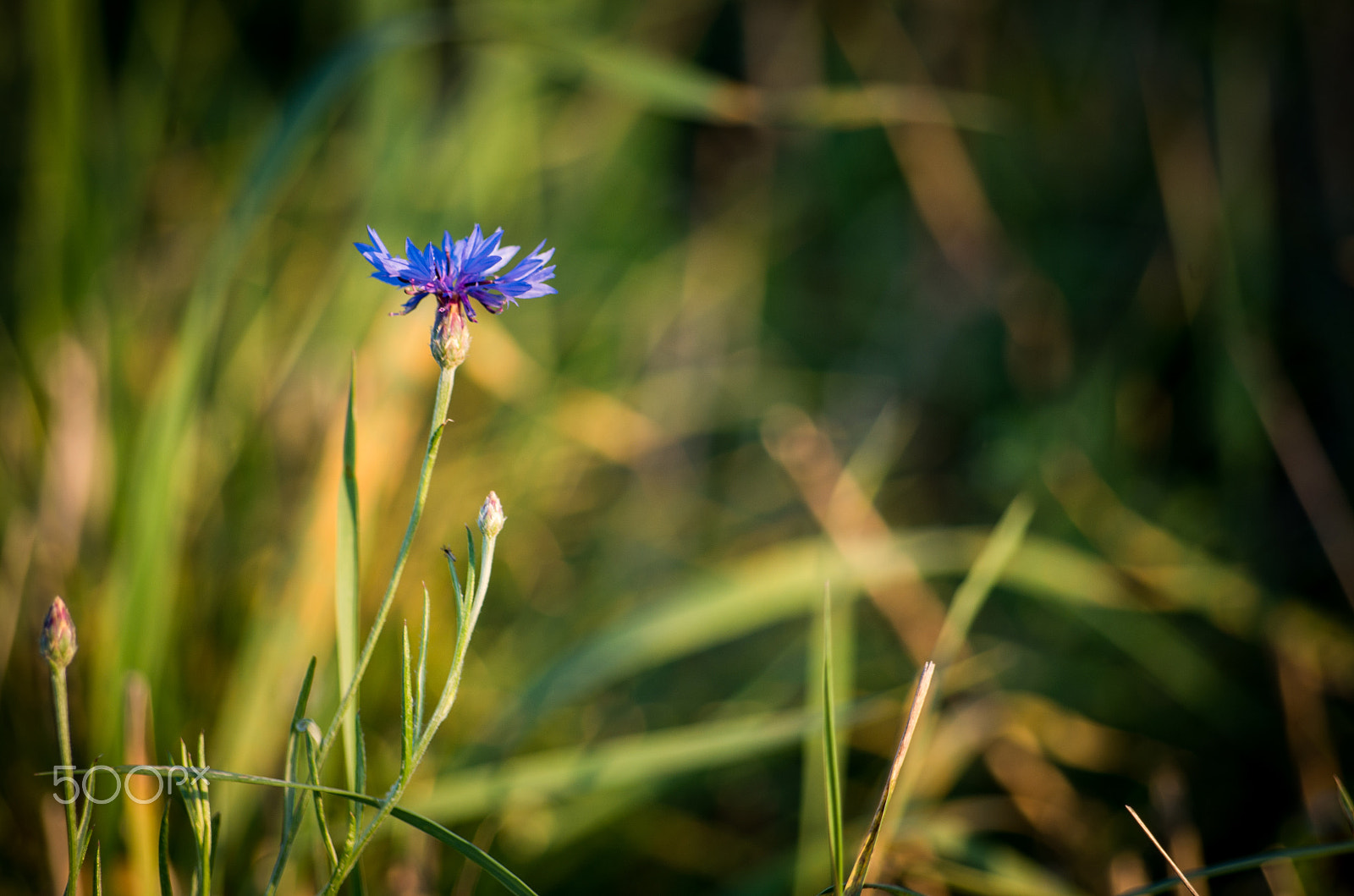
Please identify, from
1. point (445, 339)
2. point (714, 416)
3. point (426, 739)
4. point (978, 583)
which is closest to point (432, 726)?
point (426, 739)

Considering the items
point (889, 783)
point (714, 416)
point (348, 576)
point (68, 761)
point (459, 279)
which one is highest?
point (714, 416)

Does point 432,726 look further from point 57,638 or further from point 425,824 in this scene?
point 57,638

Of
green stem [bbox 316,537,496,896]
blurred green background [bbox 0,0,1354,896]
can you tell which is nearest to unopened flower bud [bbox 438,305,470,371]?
green stem [bbox 316,537,496,896]

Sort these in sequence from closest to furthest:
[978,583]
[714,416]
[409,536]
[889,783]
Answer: [409,536]
[889,783]
[978,583]
[714,416]

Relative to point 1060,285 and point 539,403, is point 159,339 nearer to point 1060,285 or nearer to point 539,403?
point 539,403

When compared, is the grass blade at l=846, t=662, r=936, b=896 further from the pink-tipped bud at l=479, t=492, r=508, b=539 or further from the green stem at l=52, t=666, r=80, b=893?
the green stem at l=52, t=666, r=80, b=893

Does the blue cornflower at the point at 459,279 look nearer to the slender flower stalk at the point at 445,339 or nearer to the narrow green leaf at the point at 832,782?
the slender flower stalk at the point at 445,339
